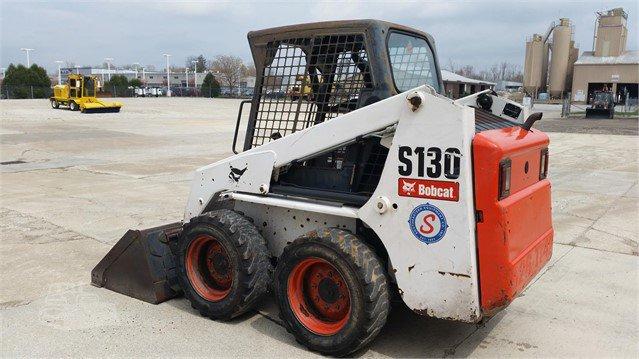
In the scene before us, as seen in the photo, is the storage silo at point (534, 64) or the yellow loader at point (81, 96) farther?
the storage silo at point (534, 64)

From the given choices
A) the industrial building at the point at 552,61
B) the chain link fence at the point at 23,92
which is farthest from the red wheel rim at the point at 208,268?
the industrial building at the point at 552,61

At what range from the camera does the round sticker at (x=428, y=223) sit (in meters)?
3.15

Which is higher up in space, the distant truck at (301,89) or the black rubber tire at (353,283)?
the distant truck at (301,89)

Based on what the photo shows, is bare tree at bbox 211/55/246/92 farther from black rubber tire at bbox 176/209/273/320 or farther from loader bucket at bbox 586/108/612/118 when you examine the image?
black rubber tire at bbox 176/209/273/320

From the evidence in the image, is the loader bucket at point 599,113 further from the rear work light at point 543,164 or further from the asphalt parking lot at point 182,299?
the rear work light at point 543,164

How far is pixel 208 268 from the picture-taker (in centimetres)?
433

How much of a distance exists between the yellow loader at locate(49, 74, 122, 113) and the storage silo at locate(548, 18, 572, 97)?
5367 cm


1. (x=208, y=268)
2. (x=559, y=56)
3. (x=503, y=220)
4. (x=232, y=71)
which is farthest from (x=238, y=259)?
(x=232, y=71)

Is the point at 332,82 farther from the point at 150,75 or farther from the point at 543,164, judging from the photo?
the point at 150,75

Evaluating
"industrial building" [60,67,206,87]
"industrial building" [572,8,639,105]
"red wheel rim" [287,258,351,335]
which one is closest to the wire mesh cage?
"red wheel rim" [287,258,351,335]

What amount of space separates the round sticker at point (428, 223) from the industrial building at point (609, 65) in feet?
212

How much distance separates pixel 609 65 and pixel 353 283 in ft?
224

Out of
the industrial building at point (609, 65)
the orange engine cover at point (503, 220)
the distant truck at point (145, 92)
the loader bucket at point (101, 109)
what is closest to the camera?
the orange engine cover at point (503, 220)

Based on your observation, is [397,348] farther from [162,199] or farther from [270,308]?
[162,199]
